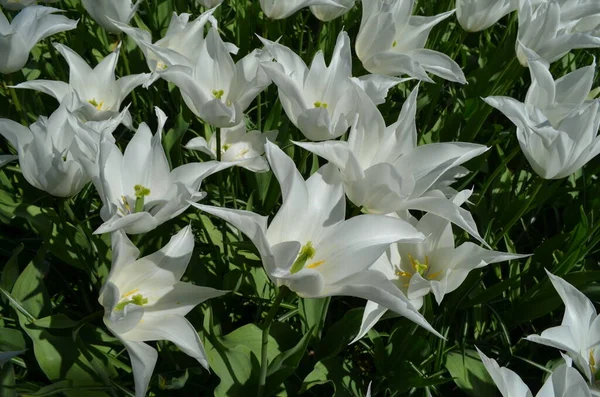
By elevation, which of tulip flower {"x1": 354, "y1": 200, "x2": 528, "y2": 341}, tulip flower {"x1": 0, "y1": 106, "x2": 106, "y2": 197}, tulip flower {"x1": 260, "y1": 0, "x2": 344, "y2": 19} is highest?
tulip flower {"x1": 260, "y1": 0, "x2": 344, "y2": 19}

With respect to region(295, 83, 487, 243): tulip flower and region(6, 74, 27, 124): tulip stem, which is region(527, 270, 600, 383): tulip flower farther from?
region(6, 74, 27, 124): tulip stem

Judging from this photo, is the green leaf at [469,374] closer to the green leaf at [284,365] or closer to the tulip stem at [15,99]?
the green leaf at [284,365]

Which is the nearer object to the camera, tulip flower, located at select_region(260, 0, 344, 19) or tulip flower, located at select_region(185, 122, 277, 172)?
tulip flower, located at select_region(185, 122, 277, 172)

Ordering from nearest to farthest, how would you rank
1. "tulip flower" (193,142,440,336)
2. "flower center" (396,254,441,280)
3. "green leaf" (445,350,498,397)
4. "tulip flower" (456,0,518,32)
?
1. "tulip flower" (193,142,440,336)
2. "flower center" (396,254,441,280)
3. "green leaf" (445,350,498,397)
4. "tulip flower" (456,0,518,32)

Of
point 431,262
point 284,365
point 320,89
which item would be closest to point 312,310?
point 284,365

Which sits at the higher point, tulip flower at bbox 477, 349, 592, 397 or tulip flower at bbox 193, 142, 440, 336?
tulip flower at bbox 193, 142, 440, 336

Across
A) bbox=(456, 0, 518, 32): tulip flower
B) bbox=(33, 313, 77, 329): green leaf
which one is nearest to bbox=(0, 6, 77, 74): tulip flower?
bbox=(33, 313, 77, 329): green leaf

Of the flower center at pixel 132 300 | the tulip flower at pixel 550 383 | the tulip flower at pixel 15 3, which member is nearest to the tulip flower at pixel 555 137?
the tulip flower at pixel 550 383
